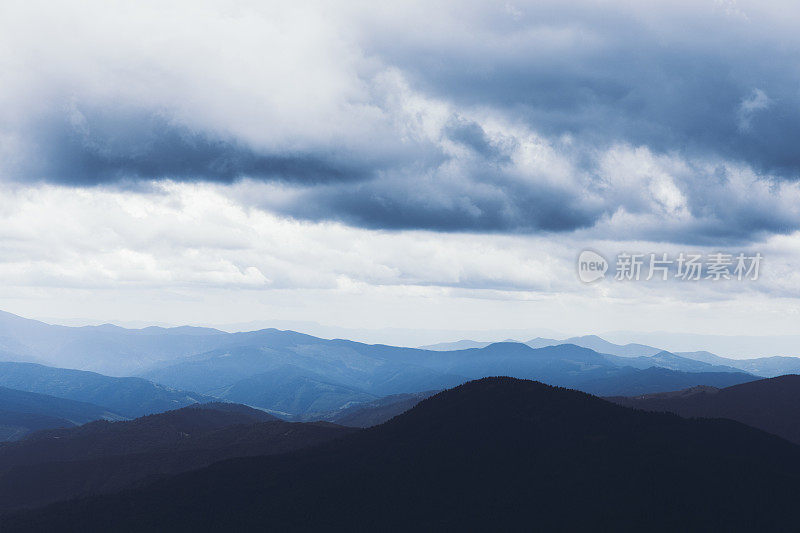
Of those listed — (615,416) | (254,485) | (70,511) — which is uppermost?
(615,416)

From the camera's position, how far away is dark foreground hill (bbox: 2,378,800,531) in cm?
14475

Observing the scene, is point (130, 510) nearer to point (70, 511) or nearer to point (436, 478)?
point (70, 511)

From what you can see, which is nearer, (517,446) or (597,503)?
(597,503)

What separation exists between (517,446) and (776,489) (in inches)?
2339

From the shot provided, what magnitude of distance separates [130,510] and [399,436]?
72.9 metres

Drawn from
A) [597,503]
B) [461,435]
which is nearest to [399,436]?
[461,435]

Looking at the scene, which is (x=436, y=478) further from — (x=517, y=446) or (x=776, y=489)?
(x=776, y=489)

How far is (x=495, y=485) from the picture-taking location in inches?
6304

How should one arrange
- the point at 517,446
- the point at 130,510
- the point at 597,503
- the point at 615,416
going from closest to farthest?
the point at 597,503 < the point at 130,510 < the point at 517,446 < the point at 615,416

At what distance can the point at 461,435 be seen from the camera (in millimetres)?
189250

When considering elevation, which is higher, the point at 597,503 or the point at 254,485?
the point at 597,503

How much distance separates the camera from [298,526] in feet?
493

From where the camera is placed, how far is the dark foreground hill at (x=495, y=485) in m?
145

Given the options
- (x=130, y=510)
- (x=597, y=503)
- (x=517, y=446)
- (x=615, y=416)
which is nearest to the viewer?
(x=597, y=503)
